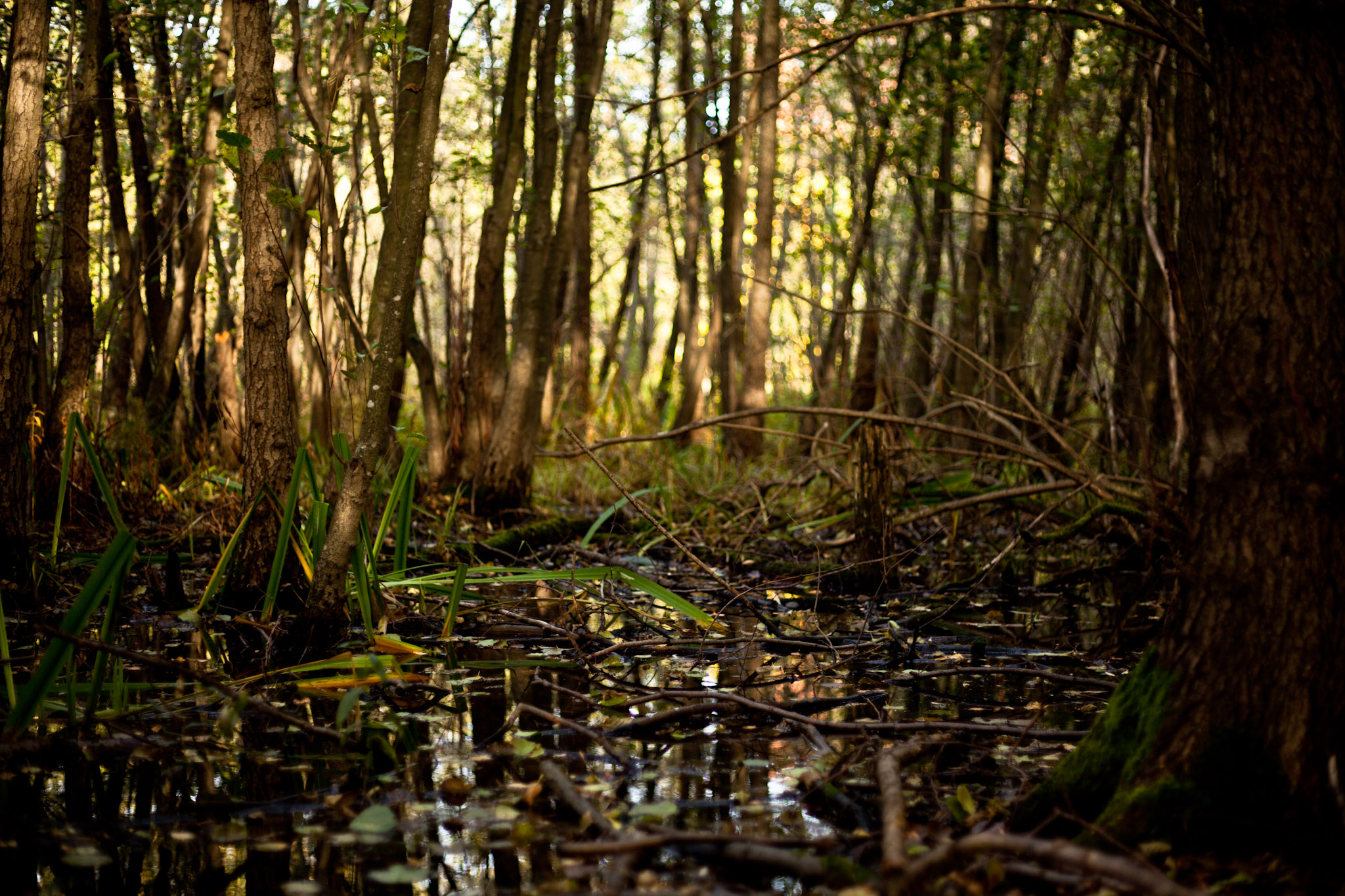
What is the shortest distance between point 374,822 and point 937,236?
951 cm

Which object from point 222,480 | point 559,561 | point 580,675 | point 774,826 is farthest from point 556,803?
point 222,480

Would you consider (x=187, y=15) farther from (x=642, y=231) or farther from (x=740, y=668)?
(x=740, y=668)

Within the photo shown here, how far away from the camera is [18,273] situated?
3.90 metres

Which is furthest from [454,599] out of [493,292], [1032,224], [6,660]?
[1032,224]

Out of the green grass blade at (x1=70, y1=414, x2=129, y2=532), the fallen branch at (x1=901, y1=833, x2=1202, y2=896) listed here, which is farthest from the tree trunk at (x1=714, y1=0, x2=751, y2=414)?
the fallen branch at (x1=901, y1=833, x2=1202, y2=896)

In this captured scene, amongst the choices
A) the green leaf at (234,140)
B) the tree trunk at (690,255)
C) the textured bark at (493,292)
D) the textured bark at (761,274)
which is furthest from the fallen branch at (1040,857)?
the tree trunk at (690,255)

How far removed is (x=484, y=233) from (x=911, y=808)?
5287 mm

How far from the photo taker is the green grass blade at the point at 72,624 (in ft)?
6.61

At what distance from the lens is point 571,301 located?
10703 millimetres

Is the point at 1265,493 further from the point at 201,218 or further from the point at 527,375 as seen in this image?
the point at 201,218

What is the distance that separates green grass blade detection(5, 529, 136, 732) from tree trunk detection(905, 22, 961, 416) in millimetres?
7247

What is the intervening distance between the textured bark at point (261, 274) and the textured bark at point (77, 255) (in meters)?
2.09

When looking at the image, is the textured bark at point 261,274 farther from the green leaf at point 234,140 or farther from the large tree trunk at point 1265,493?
the large tree trunk at point 1265,493

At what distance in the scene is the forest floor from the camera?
1699 millimetres
